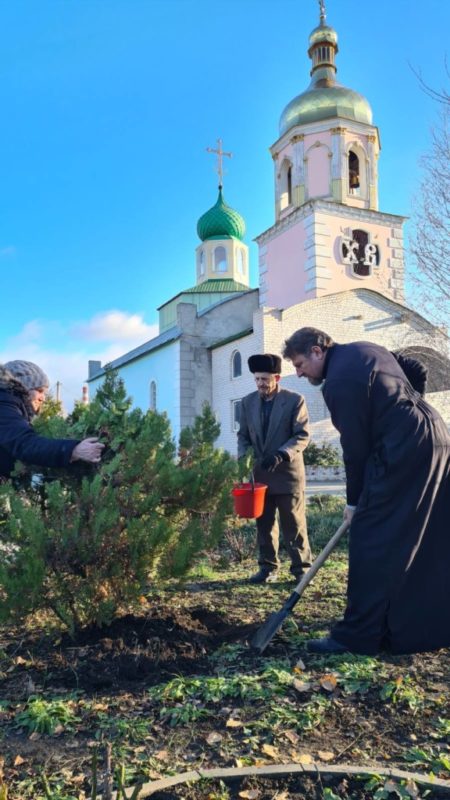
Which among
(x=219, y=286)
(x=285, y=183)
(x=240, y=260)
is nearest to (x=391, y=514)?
(x=285, y=183)

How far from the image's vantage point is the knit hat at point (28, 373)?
3549 mm

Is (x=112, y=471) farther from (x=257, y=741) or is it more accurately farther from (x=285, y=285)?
(x=285, y=285)

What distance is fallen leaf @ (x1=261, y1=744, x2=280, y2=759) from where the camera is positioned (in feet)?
7.64

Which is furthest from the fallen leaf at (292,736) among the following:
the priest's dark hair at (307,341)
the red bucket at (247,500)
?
the priest's dark hair at (307,341)

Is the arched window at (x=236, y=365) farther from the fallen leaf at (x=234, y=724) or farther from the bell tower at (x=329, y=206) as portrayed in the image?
the fallen leaf at (x=234, y=724)

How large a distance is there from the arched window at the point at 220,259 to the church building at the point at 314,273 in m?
10.8

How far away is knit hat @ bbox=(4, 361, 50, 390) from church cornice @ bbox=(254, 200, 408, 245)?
1954cm

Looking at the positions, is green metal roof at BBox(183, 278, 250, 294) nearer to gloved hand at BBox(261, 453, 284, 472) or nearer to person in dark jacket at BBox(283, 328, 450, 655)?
gloved hand at BBox(261, 453, 284, 472)

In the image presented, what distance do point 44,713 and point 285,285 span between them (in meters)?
22.0

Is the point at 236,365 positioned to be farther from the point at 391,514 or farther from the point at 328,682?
the point at 328,682

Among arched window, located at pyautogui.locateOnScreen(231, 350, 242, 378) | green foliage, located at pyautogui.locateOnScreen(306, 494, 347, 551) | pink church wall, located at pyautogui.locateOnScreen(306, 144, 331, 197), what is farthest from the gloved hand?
pink church wall, located at pyautogui.locateOnScreen(306, 144, 331, 197)

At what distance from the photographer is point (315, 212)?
21.5 metres

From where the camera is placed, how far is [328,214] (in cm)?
2180

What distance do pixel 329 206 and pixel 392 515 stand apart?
20125 millimetres
